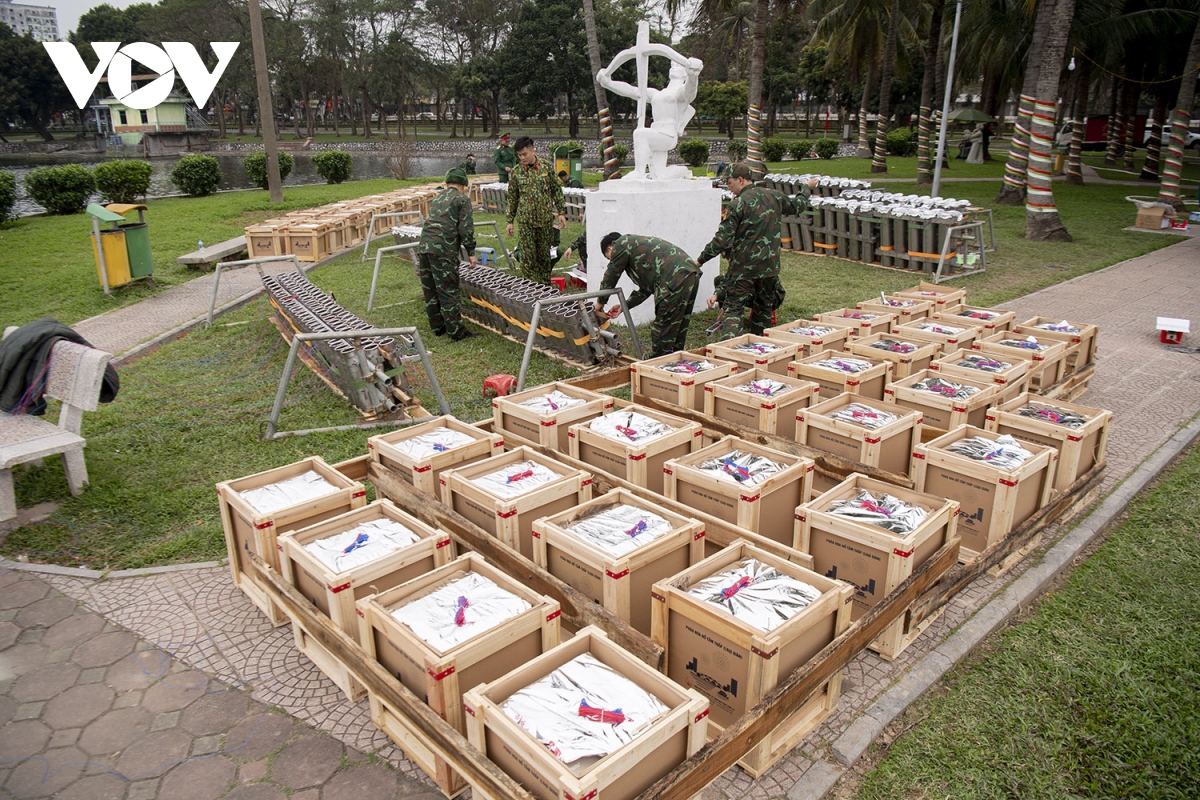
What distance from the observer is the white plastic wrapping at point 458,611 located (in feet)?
10.6

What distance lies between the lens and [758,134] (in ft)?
75.7

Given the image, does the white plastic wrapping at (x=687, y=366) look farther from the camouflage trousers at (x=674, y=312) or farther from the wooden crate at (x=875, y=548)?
the wooden crate at (x=875, y=548)

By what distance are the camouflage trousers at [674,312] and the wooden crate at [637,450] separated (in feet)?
9.20

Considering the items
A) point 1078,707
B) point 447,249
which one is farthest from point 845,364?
point 447,249

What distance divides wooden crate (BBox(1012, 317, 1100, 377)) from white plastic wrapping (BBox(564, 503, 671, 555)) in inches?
205

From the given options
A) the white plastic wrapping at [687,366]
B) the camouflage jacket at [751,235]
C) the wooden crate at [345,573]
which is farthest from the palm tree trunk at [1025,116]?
the wooden crate at [345,573]

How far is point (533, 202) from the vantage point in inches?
442

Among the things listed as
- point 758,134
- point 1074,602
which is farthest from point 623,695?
point 758,134

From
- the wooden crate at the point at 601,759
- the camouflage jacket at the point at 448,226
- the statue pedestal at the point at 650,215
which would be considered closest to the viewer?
the wooden crate at the point at 601,759

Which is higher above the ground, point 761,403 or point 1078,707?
point 761,403

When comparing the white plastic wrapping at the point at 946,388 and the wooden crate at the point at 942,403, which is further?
the white plastic wrapping at the point at 946,388

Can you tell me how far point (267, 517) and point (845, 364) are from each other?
4561 millimetres

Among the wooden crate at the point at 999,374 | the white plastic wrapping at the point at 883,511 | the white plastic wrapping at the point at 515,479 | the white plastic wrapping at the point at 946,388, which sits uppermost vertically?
the wooden crate at the point at 999,374

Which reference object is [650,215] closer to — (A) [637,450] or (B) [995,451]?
(A) [637,450]
